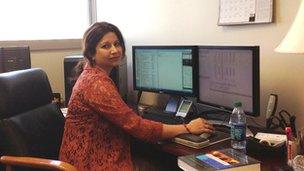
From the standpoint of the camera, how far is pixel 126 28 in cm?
Result: 312

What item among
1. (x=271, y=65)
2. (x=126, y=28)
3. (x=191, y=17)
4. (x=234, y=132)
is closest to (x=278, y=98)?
(x=271, y=65)

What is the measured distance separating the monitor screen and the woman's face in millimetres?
543

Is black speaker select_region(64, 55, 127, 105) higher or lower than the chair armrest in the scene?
higher

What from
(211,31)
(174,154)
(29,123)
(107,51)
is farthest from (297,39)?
(29,123)

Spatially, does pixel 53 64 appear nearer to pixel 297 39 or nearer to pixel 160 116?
pixel 160 116

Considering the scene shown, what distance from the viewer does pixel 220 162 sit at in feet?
4.75

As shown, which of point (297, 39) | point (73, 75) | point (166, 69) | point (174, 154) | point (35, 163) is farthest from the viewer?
point (73, 75)

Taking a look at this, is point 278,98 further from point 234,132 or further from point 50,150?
point 50,150

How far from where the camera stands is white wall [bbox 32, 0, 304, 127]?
1.90 m

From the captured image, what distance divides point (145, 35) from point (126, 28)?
0.88 ft

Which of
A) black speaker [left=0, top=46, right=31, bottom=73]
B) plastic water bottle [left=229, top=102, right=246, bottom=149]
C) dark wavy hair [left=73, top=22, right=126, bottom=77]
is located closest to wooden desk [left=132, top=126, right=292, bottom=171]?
plastic water bottle [left=229, top=102, right=246, bottom=149]

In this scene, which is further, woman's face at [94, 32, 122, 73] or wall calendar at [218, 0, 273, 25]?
wall calendar at [218, 0, 273, 25]

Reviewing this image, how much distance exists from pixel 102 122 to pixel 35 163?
33cm

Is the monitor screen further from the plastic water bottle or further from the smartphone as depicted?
the plastic water bottle
